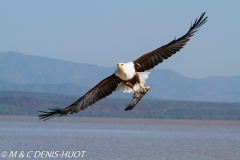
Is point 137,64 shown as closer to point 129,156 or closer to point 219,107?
point 129,156

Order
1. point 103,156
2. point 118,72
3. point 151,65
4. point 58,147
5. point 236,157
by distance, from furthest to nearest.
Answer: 1. point 58,147
2. point 236,157
3. point 103,156
4. point 151,65
5. point 118,72

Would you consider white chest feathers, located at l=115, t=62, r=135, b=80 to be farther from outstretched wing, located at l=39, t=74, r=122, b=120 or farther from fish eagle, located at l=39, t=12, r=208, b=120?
outstretched wing, located at l=39, t=74, r=122, b=120

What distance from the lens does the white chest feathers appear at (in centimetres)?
1296

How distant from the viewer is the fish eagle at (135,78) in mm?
13430

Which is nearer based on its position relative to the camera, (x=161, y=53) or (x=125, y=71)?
(x=125, y=71)

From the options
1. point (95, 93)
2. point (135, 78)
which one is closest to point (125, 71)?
point (135, 78)

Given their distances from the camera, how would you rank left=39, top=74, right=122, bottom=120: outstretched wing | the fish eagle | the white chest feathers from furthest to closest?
left=39, top=74, right=122, bottom=120: outstretched wing
the fish eagle
the white chest feathers

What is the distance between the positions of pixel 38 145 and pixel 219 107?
127264 millimetres

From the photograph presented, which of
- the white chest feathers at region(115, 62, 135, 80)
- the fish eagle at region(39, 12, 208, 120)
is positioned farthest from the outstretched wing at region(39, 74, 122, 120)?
the white chest feathers at region(115, 62, 135, 80)

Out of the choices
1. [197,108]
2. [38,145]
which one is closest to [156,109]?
[197,108]

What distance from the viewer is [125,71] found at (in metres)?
13.0

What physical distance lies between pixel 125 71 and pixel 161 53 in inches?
58.5

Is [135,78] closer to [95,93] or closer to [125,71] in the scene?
[125,71]

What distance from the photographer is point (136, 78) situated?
1344 cm
